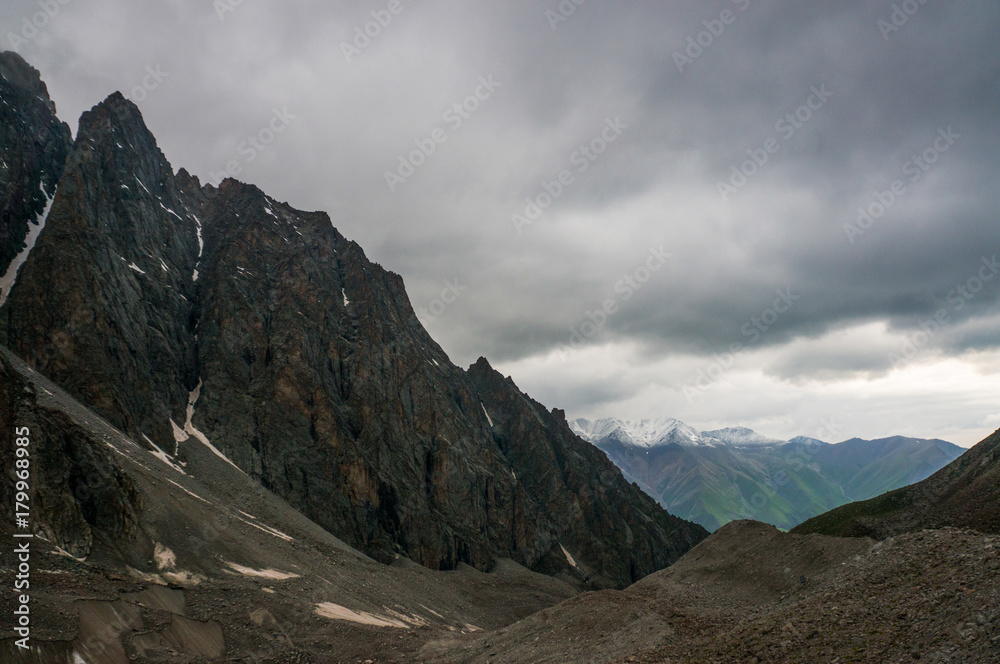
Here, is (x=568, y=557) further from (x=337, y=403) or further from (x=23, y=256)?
(x=23, y=256)

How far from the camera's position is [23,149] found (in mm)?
110250

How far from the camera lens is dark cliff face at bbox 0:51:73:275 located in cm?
9725

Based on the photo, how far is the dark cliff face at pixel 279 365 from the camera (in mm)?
87312

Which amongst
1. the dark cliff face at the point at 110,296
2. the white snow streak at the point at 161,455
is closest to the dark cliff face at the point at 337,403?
the dark cliff face at the point at 110,296

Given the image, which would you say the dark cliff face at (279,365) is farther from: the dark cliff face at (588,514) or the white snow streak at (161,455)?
the white snow streak at (161,455)

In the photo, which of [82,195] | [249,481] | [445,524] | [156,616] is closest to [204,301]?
[82,195]

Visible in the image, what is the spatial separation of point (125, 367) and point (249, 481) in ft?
100

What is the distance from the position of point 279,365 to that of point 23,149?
244 ft

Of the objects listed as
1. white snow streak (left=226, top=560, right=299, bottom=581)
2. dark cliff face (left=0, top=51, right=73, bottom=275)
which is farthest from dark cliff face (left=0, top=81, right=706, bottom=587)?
white snow streak (left=226, top=560, right=299, bottom=581)

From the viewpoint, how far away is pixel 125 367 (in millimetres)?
88812

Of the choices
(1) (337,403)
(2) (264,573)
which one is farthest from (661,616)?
(1) (337,403)

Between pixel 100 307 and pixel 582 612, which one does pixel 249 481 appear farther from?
pixel 582 612

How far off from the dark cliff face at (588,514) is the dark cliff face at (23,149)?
482ft

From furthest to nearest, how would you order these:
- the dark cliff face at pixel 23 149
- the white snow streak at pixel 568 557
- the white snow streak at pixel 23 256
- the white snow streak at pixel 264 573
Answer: the white snow streak at pixel 568 557 < the dark cliff face at pixel 23 149 < the white snow streak at pixel 23 256 < the white snow streak at pixel 264 573
